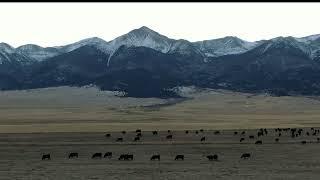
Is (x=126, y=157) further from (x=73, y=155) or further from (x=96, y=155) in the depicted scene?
(x=73, y=155)

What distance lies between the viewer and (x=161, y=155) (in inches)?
1865

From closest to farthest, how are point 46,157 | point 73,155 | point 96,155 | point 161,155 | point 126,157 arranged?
point 126,157, point 46,157, point 96,155, point 73,155, point 161,155

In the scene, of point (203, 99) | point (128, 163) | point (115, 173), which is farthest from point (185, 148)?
point (203, 99)

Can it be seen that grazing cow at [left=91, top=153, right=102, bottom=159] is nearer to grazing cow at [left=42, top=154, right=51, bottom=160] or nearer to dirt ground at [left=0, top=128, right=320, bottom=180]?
dirt ground at [left=0, top=128, right=320, bottom=180]

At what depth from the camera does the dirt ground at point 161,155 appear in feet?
115

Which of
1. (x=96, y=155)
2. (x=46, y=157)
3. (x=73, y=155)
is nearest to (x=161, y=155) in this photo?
(x=96, y=155)

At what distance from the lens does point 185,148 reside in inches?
2122

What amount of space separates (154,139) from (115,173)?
92.0 feet

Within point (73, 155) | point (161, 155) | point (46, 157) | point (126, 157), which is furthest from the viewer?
point (161, 155)

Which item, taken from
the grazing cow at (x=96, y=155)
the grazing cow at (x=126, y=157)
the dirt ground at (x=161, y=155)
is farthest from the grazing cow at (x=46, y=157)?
the grazing cow at (x=126, y=157)

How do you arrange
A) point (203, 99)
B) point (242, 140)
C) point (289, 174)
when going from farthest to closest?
1. point (203, 99)
2. point (242, 140)
3. point (289, 174)

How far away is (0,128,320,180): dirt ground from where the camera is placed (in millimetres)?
35000

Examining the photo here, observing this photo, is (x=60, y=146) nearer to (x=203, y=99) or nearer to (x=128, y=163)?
(x=128, y=163)

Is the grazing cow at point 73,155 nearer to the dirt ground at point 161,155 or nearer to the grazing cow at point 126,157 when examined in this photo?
the dirt ground at point 161,155
